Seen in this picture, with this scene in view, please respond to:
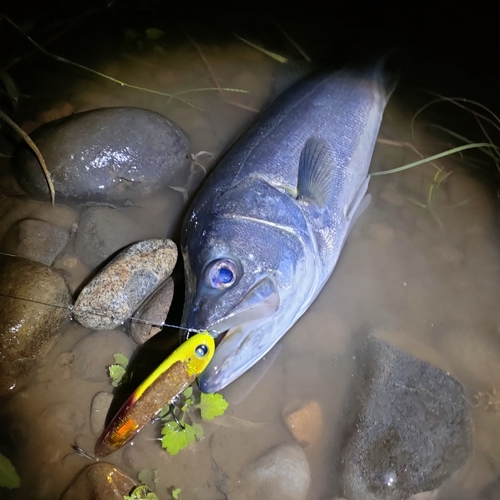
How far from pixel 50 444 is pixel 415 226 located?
2725 millimetres

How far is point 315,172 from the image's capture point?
2525 millimetres

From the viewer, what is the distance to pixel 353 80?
122 inches

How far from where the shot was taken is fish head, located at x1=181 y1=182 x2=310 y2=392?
1.92 metres

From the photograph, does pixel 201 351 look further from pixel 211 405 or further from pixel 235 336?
pixel 211 405

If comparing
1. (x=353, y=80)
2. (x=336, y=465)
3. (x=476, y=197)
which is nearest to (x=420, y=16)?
(x=353, y=80)

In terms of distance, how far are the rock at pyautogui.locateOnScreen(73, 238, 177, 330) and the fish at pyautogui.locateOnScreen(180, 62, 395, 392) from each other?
0.30m

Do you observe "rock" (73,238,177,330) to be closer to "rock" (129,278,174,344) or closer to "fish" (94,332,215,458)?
"rock" (129,278,174,344)

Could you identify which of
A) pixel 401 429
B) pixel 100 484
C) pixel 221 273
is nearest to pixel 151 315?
pixel 221 273

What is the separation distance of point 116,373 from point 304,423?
1095mm

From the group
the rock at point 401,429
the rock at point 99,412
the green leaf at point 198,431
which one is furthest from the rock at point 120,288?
the rock at point 401,429

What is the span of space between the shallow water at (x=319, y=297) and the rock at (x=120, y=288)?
0.19m

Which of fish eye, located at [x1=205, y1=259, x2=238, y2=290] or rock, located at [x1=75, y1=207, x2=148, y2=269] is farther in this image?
rock, located at [x1=75, y1=207, x2=148, y2=269]

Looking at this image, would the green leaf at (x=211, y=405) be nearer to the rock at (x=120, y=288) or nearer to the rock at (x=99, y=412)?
the rock at (x=99, y=412)

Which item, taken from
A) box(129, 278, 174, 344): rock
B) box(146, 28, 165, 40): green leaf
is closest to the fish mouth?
box(129, 278, 174, 344): rock
